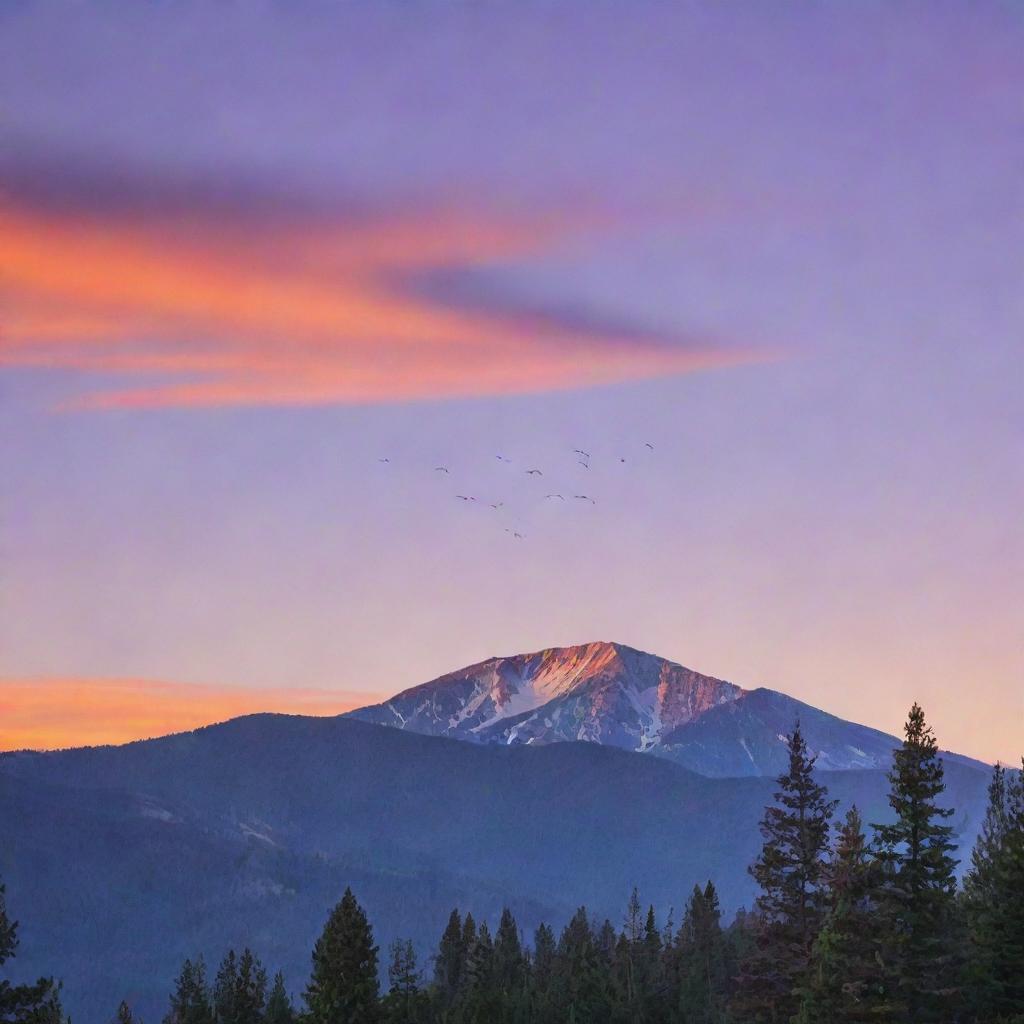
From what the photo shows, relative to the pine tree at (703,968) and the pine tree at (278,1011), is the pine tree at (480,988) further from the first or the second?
the pine tree at (703,968)

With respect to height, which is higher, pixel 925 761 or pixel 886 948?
pixel 925 761

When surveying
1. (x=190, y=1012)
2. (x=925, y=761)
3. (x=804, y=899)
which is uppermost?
(x=925, y=761)

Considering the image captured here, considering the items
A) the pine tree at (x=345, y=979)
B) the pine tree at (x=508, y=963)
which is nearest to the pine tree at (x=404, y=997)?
the pine tree at (x=345, y=979)

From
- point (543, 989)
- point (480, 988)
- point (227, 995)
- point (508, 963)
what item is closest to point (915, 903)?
point (480, 988)

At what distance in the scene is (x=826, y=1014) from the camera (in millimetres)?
57656

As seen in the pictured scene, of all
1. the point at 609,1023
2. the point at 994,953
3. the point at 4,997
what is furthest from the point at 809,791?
the point at 609,1023

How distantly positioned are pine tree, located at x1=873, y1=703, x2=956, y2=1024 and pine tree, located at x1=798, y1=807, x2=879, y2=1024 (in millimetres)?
488

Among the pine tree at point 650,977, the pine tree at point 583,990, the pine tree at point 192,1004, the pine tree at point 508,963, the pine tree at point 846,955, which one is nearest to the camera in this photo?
the pine tree at point 846,955

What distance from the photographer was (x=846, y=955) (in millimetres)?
57281

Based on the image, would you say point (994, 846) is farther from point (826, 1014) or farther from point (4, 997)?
point (4, 997)

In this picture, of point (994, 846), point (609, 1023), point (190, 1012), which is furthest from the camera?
point (190, 1012)

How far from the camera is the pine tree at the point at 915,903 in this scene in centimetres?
5756

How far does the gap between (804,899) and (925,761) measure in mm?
7543

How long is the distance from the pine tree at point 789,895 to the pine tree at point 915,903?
448cm
